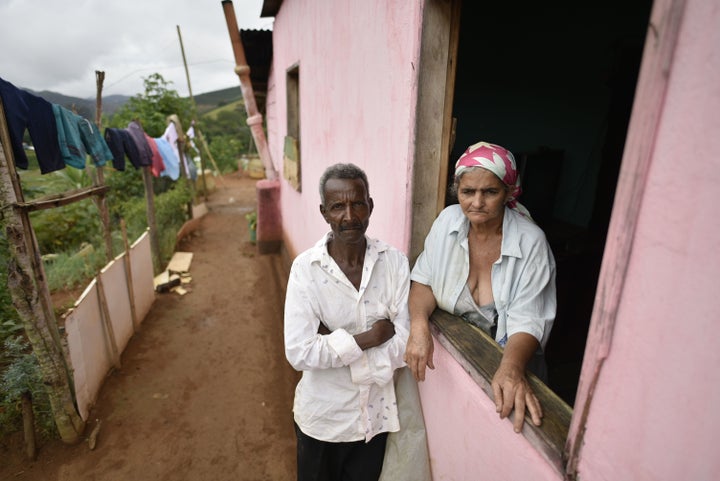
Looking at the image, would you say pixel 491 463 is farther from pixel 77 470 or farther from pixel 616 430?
pixel 77 470

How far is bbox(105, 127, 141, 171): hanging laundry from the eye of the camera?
4641 mm

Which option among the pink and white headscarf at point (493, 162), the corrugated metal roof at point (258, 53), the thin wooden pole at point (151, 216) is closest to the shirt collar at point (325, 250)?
the pink and white headscarf at point (493, 162)

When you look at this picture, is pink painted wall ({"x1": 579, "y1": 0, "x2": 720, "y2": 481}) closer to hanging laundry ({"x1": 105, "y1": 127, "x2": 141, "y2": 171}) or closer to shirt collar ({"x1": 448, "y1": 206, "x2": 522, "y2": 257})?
shirt collar ({"x1": 448, "y1": 206, "x2": 522, "y2": 257})

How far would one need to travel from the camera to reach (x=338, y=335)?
1640 millimetres

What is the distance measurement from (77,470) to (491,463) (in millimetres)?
3243

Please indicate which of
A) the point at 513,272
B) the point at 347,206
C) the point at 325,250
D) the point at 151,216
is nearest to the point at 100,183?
the point at 151,216

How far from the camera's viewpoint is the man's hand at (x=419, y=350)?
1.61 metres

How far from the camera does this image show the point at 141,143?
5.39 metres

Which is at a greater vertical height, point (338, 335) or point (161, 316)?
point (338, 335)

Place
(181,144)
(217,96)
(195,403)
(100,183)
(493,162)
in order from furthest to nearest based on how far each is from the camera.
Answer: (217,96) < (181,144) < (100,183) < (195,403) < (493,162)

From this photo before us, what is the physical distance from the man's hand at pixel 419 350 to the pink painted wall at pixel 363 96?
0.61 metres

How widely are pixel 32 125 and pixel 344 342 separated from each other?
116 inches

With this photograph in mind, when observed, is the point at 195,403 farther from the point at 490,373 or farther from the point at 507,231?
the point at 507,231

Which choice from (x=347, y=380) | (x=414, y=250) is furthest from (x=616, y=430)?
(x=414, y=250)
